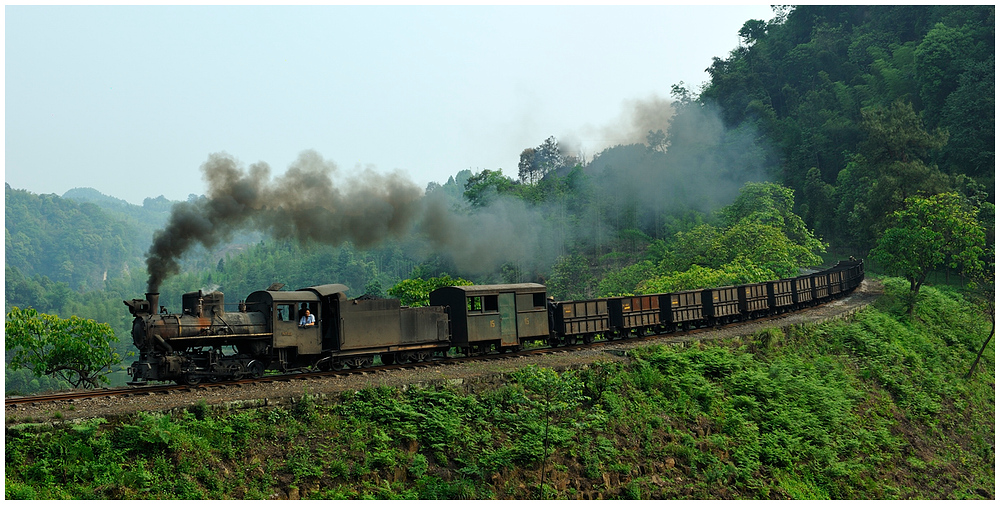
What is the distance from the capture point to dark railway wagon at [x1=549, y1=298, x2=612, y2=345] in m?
24.7

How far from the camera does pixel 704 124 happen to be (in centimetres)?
8862

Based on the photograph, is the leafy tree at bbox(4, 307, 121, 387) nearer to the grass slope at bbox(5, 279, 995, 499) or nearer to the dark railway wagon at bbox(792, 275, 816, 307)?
the grass slope at bbox(5, 279, 995, 499)

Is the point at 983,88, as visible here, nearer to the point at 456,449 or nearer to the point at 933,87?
the point at 933,87

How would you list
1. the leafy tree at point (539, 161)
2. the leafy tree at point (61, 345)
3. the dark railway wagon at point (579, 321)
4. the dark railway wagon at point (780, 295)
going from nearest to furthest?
1. the leafy tree at point (61, 345)
2. the dark railway wagon at point (579, 321)
3. the dark railway wagon at point (780, 295)
4. the leafy tree at point (539, 161)

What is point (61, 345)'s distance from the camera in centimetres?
2209

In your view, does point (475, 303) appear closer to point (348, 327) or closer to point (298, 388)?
point (348, 327)

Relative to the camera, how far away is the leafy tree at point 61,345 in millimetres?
22109

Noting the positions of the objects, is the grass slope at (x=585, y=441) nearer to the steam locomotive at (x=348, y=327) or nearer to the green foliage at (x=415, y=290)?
the steam locomotive at (x=348, y=327)

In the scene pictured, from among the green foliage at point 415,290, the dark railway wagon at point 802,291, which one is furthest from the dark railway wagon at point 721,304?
the green foliage at point 415,290

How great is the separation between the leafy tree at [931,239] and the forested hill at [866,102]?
561 inches

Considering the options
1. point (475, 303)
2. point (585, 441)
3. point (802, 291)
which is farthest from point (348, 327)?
point (802, 291)

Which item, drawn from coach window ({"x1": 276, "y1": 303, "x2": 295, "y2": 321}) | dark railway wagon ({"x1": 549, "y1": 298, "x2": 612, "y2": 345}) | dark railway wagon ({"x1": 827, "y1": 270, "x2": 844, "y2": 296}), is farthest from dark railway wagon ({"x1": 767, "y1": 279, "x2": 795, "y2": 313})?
coach window ({"x1": 276, "y1": 303, "x2": 295, "y2": 321})

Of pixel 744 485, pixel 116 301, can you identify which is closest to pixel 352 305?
pixel 744 485

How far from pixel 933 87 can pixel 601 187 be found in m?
37.7
